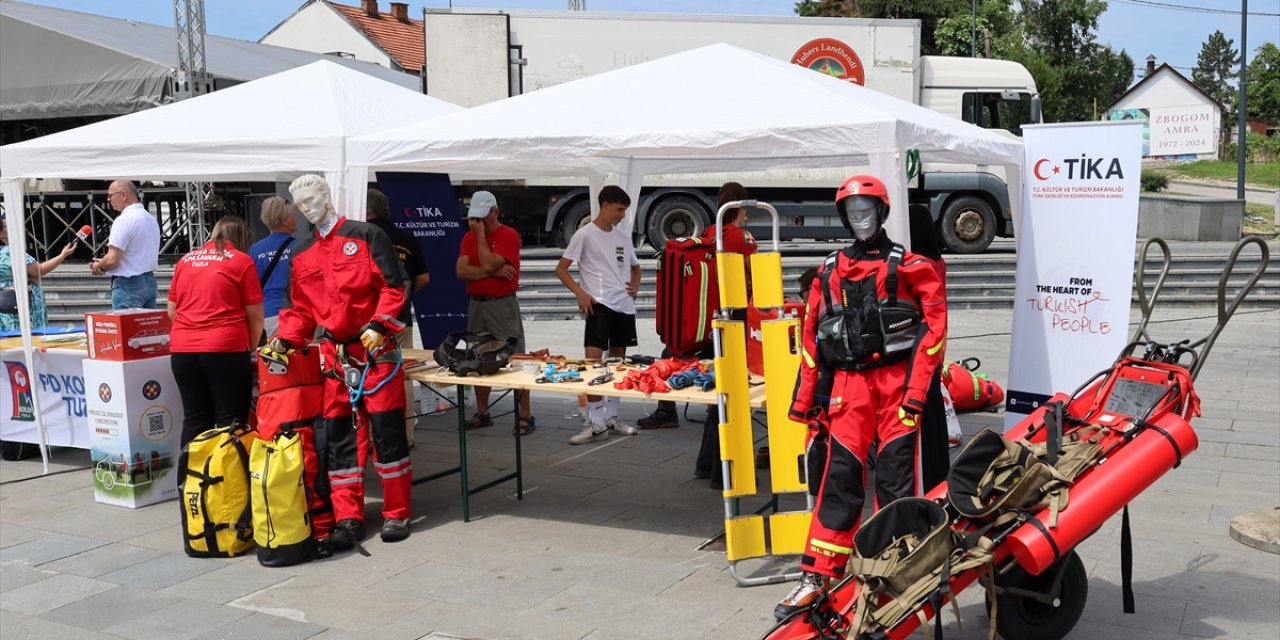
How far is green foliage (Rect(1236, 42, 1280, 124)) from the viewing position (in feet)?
187

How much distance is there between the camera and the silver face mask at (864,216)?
4285mm

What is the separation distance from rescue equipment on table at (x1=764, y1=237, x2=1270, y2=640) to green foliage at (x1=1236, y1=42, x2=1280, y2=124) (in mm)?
62408

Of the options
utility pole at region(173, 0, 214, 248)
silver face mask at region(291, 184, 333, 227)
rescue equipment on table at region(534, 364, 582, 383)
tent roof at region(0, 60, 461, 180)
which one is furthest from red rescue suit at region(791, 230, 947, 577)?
utility pole at region(173, 0, 214, 248)

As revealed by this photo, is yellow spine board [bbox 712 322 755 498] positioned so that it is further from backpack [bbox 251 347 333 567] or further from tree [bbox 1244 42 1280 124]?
tree [bbox 1244 42 1280 124]

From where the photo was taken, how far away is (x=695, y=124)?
17.4 feet

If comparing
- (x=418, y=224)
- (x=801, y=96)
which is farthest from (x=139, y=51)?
(x=801, y=96)

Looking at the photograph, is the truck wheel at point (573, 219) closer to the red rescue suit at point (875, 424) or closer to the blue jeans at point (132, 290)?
the blue jeans at point (132, 290)

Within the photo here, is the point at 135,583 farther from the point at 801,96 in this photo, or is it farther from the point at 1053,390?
the point at 1053,390

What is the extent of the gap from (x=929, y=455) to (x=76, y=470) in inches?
236

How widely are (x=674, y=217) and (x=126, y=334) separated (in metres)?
12.1

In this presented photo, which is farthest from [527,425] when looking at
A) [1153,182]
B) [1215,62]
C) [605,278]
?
[1215,62]

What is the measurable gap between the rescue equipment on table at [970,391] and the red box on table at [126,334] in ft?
18.7

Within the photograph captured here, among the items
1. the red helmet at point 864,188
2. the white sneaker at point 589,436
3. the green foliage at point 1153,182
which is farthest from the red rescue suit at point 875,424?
the green foliage at point 1153,182

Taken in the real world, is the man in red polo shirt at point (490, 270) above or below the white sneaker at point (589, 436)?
above
